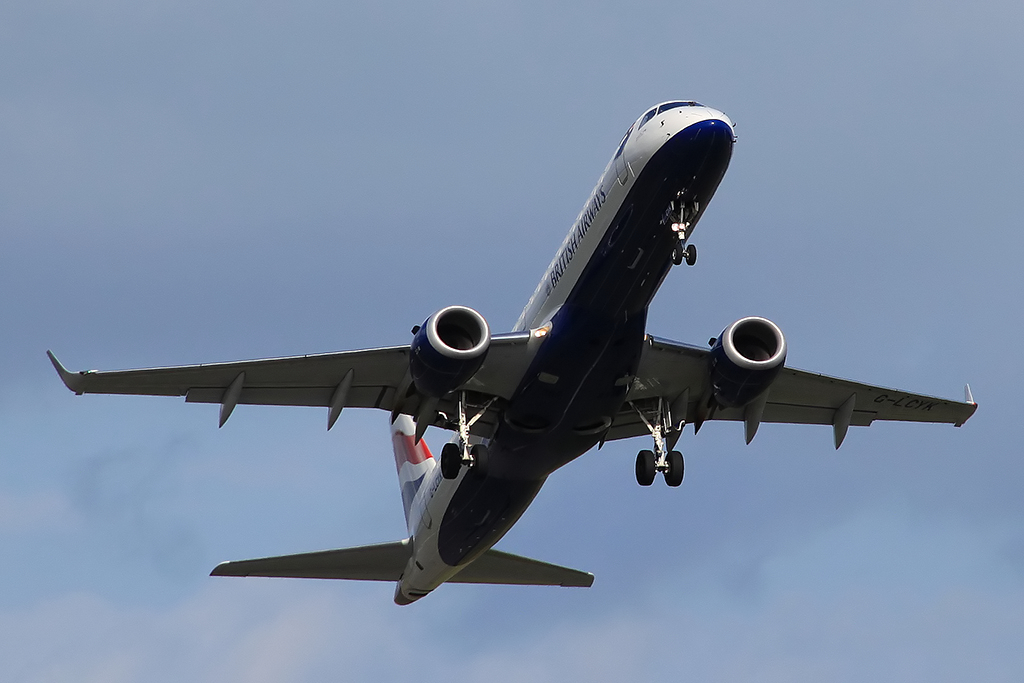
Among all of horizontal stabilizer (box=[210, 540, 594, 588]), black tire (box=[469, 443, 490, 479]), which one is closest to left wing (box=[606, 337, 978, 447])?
black tire (box=[469, 443, 490, 479])

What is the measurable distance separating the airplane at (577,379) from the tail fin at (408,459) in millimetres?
2993

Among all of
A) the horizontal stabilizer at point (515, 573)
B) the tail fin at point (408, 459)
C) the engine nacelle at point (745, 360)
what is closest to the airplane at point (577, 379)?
the engine nacelle at point (745, 360)

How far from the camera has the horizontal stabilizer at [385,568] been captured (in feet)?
118

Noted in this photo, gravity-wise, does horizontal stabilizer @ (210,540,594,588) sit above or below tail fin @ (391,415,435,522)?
below

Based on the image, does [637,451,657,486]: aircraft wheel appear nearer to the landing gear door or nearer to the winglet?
the landing gear door

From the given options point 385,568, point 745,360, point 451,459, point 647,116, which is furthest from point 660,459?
point 385,568

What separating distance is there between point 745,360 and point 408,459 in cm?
1388

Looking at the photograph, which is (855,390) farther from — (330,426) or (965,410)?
(330,426)

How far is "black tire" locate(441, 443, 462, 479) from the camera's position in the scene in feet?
105

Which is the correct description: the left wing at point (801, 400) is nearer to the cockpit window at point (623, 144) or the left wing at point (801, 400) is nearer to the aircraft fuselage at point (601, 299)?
the aircraft fuselage at point (601, 299)

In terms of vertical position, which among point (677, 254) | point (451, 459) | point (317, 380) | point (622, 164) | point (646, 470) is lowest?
point (451, 459)

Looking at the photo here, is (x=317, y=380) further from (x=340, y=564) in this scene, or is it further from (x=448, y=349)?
(x=340, y=564)

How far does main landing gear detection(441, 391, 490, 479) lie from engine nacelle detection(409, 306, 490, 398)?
6.05 feet

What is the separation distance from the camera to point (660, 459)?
32.4 m
